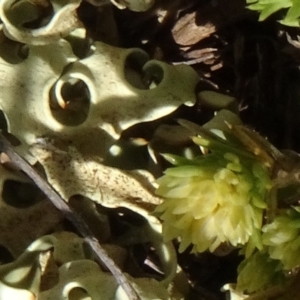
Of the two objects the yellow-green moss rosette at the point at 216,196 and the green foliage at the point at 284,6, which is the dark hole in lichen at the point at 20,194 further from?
the green foliage at the point at 284,6

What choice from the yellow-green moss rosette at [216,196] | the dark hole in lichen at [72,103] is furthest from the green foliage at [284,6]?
the dark hole in lichen at [72,103]

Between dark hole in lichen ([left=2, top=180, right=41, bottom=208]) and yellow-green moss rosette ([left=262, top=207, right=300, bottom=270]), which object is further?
dark hole in lichen ([left=2, top=180, right=41, bottom=208])

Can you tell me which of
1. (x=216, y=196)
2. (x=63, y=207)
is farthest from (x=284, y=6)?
(x=63, y=207)

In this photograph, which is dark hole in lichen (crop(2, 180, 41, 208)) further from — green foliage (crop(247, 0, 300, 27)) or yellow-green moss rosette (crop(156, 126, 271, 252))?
green foliage (crop(247, 0, 300, 27))

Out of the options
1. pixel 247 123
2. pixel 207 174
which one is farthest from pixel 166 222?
pixel 247 123

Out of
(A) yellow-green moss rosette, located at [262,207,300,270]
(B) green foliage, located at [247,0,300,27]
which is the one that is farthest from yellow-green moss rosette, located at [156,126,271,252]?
(B) green foliage, located at [247,0,300,27]

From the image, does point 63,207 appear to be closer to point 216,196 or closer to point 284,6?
point 216,196

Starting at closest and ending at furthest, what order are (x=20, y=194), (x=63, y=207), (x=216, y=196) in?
(x=216, y=196) → (x=63, y=207) → (x=20, y=194)

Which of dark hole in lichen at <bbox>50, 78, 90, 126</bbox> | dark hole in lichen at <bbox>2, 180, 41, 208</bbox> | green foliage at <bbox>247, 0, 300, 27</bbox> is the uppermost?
green foliage at <bbox>247, 0, 300, 27</bbox>
